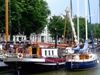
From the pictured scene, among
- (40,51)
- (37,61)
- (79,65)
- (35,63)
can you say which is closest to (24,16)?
(40,51)

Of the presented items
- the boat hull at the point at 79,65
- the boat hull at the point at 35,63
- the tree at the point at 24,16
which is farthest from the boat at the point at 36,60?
the tree at the point at 24,16

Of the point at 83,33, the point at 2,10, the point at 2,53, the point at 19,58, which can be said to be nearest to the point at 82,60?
the point at 19,58

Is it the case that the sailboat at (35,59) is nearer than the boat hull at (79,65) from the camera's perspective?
Yes

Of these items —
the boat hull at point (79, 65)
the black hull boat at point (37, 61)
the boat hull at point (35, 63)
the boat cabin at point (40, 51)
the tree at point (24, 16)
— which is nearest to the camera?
the black hull boat at point (37, 61)

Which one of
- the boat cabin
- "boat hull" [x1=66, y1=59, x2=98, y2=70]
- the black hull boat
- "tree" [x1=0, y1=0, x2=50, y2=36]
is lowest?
"boat hull" [x1=66, y1=59, x2=98, y2=70]

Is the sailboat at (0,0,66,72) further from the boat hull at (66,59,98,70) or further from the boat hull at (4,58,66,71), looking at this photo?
the boat hull at (66,59,98,70)

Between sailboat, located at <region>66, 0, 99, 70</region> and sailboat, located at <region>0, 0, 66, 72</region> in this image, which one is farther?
sailboat, located at <region>66, 0, 99, 70</region>

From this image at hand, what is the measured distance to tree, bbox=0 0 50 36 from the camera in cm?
3653

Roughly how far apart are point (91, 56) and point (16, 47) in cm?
1038

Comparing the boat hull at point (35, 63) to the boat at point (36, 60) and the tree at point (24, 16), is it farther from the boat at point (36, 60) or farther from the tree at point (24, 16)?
the tree at point (24, 16)

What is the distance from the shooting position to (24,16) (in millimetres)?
39688

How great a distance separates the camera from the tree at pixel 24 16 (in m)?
36.5

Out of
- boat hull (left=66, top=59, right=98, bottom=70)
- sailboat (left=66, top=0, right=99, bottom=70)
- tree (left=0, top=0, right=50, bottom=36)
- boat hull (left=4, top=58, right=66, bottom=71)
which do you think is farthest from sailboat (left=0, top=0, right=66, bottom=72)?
tree (left=0, top=0, right=50, bottom=36)

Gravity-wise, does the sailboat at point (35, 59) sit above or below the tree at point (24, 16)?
below
